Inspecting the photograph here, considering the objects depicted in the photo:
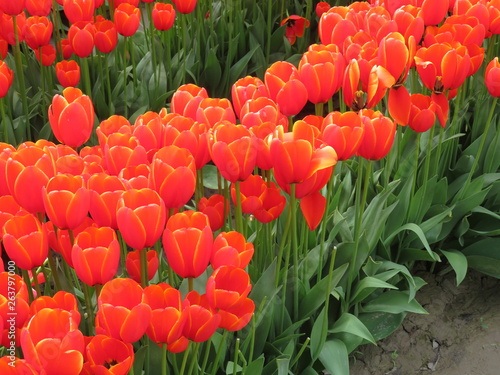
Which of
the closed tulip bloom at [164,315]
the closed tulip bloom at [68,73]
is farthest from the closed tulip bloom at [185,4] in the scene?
the closed tulip bloom at [164,315]

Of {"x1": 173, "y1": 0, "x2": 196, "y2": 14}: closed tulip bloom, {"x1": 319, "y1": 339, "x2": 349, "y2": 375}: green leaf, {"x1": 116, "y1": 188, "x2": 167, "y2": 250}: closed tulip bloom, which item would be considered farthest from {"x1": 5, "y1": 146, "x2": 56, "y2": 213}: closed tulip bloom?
{"x1": 173, "y1": 0, "x2": 196, "y2": 14}: closed tulip bloom

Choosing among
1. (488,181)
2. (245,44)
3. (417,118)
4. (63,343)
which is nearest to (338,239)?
(417,118)

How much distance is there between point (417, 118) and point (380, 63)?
278mm

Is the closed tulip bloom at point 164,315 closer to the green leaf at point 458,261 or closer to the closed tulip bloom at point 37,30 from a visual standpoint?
the green leaf at point 458,261

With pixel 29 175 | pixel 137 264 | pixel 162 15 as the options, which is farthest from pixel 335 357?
pixel 162 15

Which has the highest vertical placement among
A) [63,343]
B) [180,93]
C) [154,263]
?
[180,93]

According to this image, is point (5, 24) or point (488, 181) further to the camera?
point (5, 24)

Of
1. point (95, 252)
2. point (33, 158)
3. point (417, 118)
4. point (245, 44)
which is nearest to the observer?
point (95, 252)

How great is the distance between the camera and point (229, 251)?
1117mm

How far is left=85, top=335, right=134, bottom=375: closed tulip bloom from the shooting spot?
38.1 inches

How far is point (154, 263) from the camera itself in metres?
1.28

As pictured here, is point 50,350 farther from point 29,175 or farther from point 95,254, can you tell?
Answer: point 29,175

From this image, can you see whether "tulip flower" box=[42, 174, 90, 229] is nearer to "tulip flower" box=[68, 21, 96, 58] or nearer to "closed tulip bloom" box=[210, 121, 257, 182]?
"closed tulip bloom" box=[210, 121, 257, 182]

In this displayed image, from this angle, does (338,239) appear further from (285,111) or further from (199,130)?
(199,130)
